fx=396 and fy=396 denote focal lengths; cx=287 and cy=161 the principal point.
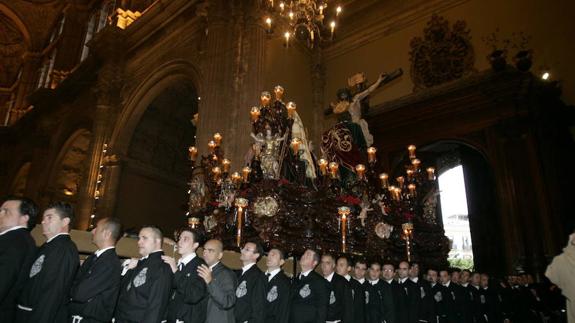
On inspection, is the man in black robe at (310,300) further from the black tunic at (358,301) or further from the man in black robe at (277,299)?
the black tunic at (358,301)

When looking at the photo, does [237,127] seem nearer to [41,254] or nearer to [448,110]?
[448,110]

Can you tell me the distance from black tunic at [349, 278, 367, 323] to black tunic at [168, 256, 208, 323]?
7.08 ft

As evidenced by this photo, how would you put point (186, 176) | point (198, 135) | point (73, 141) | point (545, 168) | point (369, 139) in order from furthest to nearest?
point (73, 141) → point (186, 176) → point (198, 135) → point (369, 139) → point (545, 168)

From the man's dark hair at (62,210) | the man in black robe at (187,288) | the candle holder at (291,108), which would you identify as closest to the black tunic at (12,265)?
the man's dark hair at (62,210)

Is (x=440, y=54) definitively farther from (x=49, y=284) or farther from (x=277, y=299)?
(x=49, y=284)

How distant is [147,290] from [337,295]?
2.34 m

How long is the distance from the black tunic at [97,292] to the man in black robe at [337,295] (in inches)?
93.9

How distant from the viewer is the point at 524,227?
7.94 meters

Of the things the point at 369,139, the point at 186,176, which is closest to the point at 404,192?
the point at 369,139

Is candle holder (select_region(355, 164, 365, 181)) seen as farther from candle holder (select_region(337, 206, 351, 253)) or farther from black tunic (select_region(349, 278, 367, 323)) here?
black tunic (select_region(349, 278, 367, 323))

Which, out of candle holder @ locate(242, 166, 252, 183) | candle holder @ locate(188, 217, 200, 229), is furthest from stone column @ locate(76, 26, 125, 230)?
candle holder @ locate(242, 166, 252, 183)

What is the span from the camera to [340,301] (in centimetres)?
460

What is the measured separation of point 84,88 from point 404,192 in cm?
1533

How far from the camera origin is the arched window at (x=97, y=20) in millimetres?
19141
